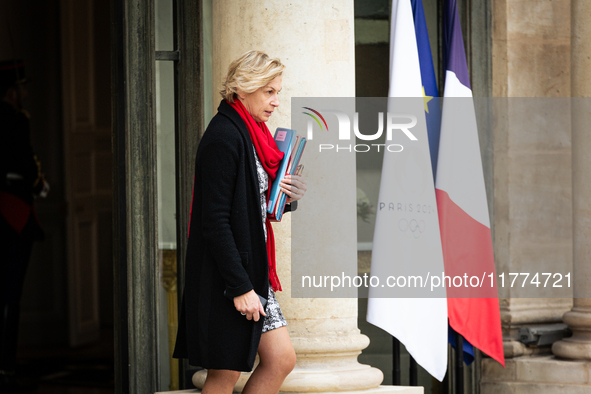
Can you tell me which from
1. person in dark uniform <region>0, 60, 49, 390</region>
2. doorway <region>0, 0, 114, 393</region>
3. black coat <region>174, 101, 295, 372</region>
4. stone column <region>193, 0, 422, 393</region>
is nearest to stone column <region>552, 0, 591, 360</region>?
stone column <region>193, 0, 422, 393</region>

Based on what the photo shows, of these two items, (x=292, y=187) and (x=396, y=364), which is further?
(x=396, y=364)

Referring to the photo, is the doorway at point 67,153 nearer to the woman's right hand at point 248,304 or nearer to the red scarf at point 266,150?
the red scarf at point 266,150

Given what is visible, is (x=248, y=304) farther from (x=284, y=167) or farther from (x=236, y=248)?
(x=284, y=167)

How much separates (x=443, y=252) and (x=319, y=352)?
0.91 m

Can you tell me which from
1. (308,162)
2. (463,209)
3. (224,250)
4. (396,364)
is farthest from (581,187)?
(224,250)

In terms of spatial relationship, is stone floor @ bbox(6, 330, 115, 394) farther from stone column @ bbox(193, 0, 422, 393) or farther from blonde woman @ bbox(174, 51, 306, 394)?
blonde woman @ bbox(174, 51, 306, 394)

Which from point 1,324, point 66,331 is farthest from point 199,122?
point 66,331

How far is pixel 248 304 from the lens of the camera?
2.66m

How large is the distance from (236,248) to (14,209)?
370 cm

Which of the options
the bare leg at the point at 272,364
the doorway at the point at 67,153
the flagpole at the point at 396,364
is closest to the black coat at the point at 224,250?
the bare leg at the point at 272,364

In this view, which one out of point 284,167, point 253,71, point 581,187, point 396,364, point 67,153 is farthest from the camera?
point 67,153

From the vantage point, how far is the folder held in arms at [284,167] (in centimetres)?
290

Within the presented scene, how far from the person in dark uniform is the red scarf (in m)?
3.13

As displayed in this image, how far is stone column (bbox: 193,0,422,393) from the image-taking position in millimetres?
3447
